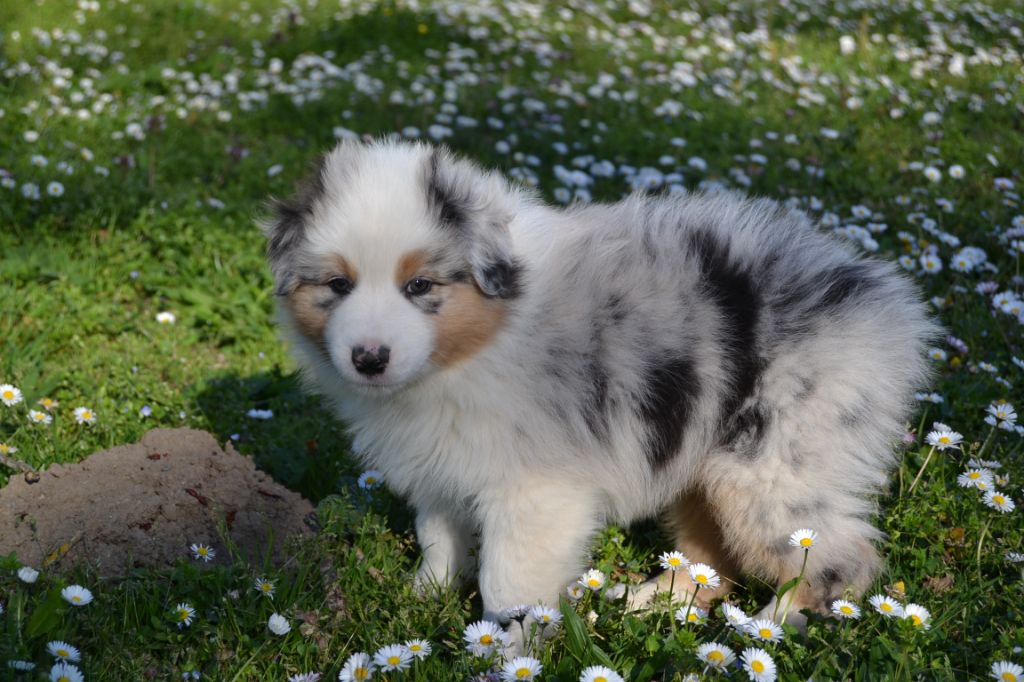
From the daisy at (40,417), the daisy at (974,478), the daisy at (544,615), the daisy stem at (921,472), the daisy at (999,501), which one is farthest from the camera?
the daisy at (40,417)

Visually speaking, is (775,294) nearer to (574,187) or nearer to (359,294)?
(359,294)

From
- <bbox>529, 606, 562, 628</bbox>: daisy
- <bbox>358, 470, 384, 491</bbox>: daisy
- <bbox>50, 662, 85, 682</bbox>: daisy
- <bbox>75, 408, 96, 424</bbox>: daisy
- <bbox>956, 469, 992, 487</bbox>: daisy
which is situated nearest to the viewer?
<bbox>50, 662, 85, 682</bbox>: daisy

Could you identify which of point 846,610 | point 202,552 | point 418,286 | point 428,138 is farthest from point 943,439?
point 428,138

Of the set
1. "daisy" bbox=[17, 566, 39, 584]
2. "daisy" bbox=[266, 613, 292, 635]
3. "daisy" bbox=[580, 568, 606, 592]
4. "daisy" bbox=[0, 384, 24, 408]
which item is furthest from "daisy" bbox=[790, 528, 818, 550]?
"daisy" bbox=[0, 384, 24, 408]

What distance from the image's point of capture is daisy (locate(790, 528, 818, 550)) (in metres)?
2.88

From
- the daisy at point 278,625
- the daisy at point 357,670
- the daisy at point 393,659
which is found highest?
the daisy at point 393,659

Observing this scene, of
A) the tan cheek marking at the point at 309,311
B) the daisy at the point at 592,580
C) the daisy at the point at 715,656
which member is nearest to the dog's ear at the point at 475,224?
the tan cheek marking at the point at 309,311

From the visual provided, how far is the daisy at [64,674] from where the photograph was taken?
2342 millimetres

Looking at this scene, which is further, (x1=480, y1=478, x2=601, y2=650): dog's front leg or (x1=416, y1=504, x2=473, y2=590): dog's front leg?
(x1=416, y1=504, x2=473, y2=590): dog's front leg

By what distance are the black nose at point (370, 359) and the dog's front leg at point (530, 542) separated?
58 centimetres

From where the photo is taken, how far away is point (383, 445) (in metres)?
3.29

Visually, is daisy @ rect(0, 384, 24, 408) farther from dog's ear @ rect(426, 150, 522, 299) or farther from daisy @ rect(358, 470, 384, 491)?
dog's ear @ rect(426, 150, 522, 299)

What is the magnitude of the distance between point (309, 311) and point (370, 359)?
385 millimetres

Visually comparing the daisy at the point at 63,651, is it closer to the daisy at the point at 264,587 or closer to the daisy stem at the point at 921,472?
the daisy at the point at 264,587
